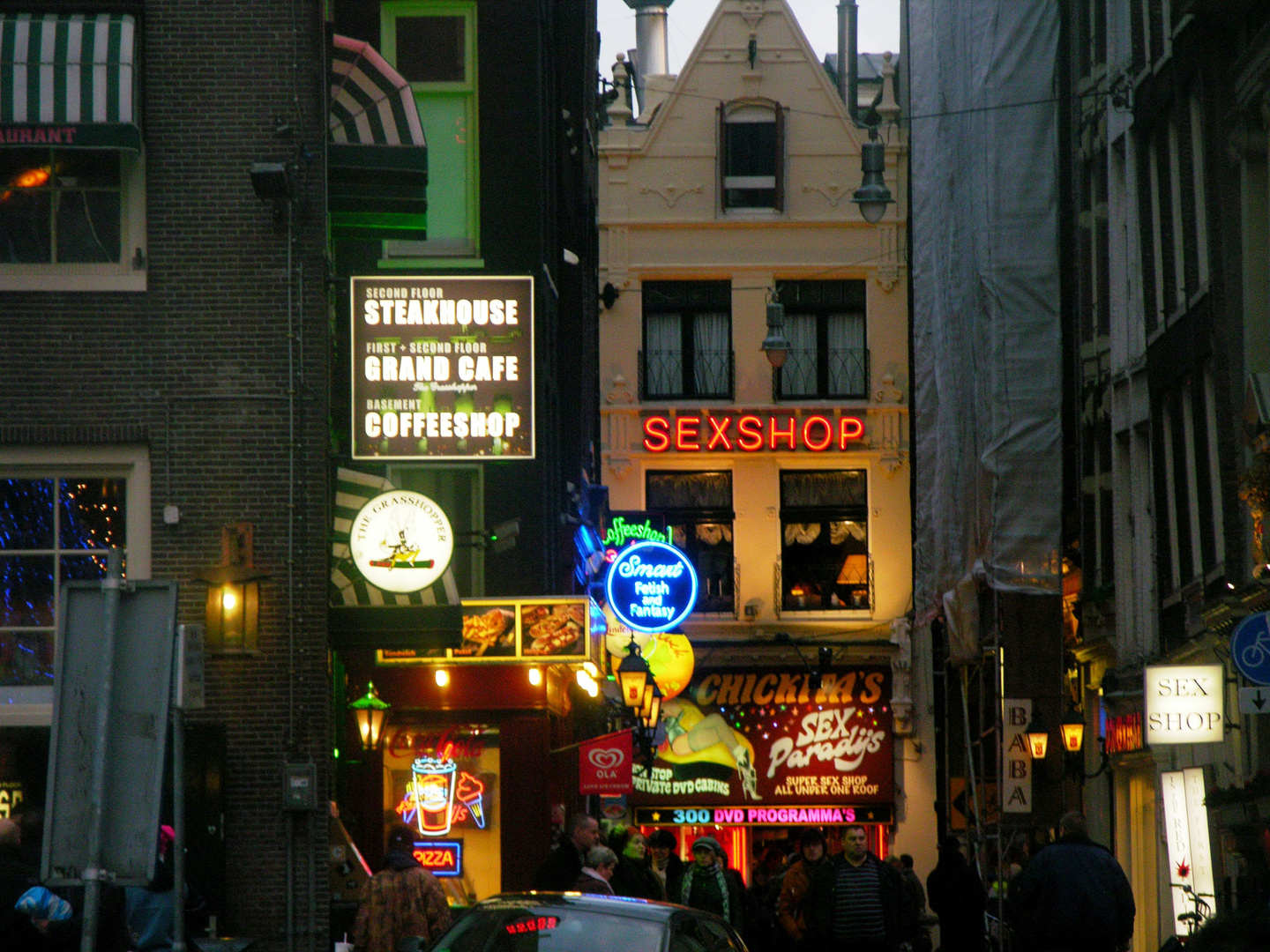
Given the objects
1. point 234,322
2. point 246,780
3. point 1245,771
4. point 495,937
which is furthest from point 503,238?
point 495,937

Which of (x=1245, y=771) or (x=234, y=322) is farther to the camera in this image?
(x=1245, y=771)

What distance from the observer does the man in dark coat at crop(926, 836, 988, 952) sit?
19078mm

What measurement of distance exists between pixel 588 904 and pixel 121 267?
7064 mm

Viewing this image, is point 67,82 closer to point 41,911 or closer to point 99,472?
point 99,472

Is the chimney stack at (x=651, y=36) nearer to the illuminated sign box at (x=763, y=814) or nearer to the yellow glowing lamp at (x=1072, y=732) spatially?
the illuminated sign box at (x=763, y=814)

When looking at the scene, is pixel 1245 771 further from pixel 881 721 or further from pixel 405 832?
pixel 881 721

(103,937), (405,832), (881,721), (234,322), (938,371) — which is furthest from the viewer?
(881,721)

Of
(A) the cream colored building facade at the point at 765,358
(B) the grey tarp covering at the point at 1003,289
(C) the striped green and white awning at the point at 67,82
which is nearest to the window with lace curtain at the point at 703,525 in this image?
(A) the cream colored building facade at the point at 765,358

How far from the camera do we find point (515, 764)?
20016 mm

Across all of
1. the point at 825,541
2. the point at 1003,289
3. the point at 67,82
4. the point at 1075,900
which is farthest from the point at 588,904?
the point at 825,541

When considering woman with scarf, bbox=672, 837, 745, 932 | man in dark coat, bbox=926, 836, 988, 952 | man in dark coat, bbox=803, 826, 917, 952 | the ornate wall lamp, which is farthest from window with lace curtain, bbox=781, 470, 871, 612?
the ornate wall lamp

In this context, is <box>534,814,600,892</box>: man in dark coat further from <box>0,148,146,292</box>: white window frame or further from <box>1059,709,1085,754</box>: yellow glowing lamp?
<box>1059,709,1085,754</box>: yellow glowing lamp

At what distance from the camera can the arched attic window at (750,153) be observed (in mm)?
34719

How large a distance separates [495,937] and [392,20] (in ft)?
42.7
